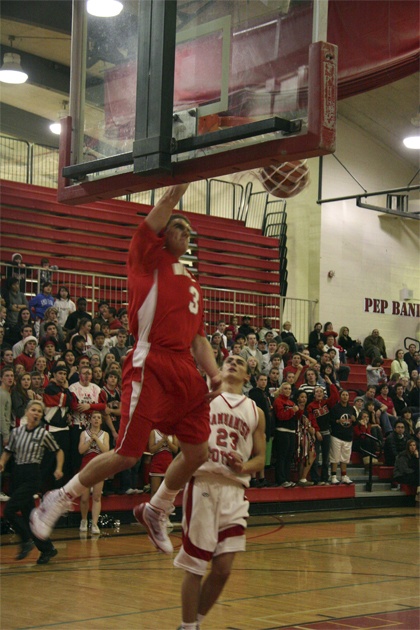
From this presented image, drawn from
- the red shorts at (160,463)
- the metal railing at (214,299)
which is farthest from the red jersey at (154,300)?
the metal railing at (214,299)

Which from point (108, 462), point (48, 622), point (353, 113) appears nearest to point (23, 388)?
point (48, 622)

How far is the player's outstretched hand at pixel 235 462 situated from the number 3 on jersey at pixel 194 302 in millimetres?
1121

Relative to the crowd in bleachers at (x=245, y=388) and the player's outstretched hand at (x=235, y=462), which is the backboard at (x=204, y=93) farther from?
the crowd in bleachers at (x=245, y=388)

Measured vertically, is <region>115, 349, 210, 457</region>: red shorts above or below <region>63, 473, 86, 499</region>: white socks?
above

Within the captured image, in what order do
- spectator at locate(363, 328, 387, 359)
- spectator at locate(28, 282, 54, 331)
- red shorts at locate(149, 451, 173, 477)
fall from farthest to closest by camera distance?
spectator at locate(363, 328, 387, 359) < spectator at locate(28, 282, 54, 331) < red shorts at locate(149, 451, 173, 477)

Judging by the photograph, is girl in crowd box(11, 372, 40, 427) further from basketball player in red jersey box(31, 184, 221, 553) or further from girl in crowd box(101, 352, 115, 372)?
basketball player in red jersey box(31, 184, 221, 553)

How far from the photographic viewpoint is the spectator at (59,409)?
449 inches

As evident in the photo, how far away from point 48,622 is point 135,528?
18.4 ft

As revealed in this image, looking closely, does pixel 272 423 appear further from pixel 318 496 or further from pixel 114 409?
pixel 114 409

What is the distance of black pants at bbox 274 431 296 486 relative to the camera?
46.8ft

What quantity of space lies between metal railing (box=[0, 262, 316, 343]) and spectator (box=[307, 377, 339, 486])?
4256 millimetres

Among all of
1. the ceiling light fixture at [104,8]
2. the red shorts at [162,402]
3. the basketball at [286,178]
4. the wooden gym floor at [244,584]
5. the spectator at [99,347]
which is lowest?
the wooden gym floor at [244,584]

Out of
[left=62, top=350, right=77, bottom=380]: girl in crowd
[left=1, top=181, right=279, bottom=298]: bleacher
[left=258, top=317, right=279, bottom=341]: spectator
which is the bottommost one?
[left=62, top=350, right=77, bottom=380]: girl in crowd

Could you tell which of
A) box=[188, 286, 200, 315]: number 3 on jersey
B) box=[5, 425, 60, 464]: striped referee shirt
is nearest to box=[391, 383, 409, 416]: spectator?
box=[5, 425, 60, 464]: striped referee shirt
